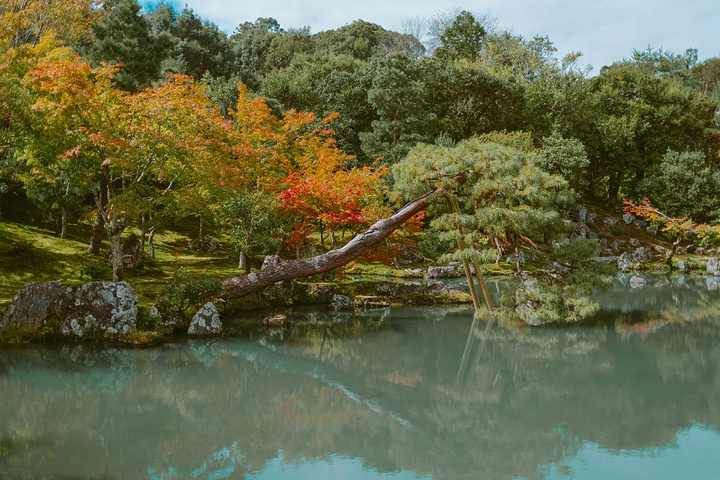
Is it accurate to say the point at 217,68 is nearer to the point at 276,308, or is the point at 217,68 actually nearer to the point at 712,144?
the point at 276,308

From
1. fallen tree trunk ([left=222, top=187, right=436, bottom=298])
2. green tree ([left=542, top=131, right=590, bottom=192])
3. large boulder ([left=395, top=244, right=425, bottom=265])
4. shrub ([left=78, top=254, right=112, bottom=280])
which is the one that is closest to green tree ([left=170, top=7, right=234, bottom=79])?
large boulder ([left=395, top=244, right=425, bottom=265])

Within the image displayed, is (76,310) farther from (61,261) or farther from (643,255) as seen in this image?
(643,255)

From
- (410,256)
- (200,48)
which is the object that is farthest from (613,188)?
(200,48)

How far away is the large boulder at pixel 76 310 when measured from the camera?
9227 millimetres

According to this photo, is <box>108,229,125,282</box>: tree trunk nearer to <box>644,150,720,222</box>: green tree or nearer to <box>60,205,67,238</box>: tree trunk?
<box>60,205,67,238</box>: tree trunk

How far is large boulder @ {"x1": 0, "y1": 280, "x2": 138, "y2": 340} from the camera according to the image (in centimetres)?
923

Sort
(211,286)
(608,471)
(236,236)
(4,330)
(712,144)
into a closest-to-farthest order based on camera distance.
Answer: (608,471) → (4,330) → (211,286) → (236,236) → (712,144)

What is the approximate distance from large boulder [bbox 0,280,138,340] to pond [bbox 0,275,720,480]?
1.73 ft

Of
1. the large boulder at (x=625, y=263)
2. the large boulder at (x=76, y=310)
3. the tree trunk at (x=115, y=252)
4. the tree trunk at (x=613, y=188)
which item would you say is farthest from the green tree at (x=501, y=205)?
the tree trunk at (x=613, y=188)

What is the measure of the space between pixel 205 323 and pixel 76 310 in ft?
7.41

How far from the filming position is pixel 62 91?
31.6 feet

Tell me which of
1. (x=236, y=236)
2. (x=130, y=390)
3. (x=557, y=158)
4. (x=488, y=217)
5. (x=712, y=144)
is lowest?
(x=130, y=390)

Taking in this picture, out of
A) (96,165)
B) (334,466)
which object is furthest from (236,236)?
(334,466)

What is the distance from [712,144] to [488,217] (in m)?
29.3
